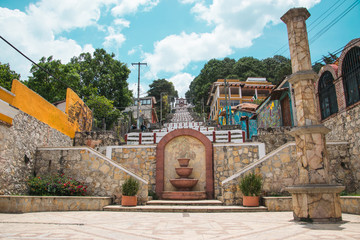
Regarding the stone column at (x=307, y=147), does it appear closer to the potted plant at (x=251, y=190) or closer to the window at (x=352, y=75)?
the potted plant at (x=251, y=190)

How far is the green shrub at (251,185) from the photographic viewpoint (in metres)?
9.21

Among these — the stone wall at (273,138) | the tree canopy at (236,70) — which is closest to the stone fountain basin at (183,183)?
the stone wall at (273,138)

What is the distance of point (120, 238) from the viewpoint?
14.2 ft

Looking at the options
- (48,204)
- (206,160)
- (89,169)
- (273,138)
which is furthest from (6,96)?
(273,138)

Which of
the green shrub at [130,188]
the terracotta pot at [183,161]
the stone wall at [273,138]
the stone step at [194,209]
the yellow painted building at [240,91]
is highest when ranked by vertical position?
the yellow painted building at [240,91]

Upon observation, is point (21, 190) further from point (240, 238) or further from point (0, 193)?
point (240, 238)

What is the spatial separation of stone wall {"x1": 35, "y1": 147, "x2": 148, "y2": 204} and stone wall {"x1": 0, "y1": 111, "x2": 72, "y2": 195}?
0.58 meters

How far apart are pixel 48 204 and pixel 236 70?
51.8m

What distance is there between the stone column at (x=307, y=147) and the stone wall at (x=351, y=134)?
5.23m

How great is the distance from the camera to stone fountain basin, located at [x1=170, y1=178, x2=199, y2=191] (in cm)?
1191

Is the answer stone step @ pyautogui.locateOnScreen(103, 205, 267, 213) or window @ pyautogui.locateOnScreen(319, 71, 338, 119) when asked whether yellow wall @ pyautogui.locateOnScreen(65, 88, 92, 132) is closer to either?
stone step @ pyautogui.locateOnScreen(103, 205, 267, 213)

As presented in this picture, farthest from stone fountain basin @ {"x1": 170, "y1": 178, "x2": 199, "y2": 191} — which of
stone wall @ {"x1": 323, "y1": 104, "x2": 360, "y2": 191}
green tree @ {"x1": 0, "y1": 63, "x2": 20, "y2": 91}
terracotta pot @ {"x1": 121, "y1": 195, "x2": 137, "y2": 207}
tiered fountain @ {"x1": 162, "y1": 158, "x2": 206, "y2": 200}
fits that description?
green tree @ {"x1": 0, "y1": 63, "x2": 20, "y2": 91}

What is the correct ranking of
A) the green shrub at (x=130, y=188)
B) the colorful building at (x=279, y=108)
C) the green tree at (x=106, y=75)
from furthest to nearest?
the green tree at (x=106, y=75), the colorful building at (x=279, y=108), the green shrub at (x=130, y=188)

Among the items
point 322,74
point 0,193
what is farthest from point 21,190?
point 322,74
